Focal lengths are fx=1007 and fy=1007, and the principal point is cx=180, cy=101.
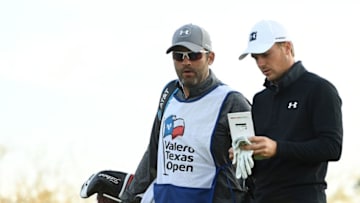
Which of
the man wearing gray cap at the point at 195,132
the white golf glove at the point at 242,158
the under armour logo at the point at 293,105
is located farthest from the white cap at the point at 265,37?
the man wearing gray cap at the point at 195,132

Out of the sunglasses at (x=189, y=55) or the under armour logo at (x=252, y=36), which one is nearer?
the under armour logo at (x=252, y=36)

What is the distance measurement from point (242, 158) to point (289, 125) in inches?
12.0

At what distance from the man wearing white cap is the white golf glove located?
0.09 ft

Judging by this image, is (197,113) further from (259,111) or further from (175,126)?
(259,111)

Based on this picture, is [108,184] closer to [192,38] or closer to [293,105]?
[192,38]

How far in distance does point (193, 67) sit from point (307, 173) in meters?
1.29

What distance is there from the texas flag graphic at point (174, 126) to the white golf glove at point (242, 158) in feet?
2.92

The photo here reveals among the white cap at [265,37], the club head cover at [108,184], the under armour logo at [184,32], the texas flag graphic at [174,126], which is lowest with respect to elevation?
the club head cover at [108,184]

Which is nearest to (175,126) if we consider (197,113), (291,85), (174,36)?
(197,113)

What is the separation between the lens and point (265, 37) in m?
5.39

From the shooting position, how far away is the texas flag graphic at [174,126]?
20.0 feet

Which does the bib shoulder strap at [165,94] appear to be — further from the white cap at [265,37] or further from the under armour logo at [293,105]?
the under armour logo at [293,105]

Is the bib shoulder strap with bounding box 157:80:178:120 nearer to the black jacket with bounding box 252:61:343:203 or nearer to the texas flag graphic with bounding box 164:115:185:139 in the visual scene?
the texas flag graphic with bounding box 164:115:185:139

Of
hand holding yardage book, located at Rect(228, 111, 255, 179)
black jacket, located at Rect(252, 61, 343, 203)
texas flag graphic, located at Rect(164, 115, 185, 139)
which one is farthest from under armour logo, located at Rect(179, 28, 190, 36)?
hand holding yardage book, located at Rect(228, 111, 255, 179)
